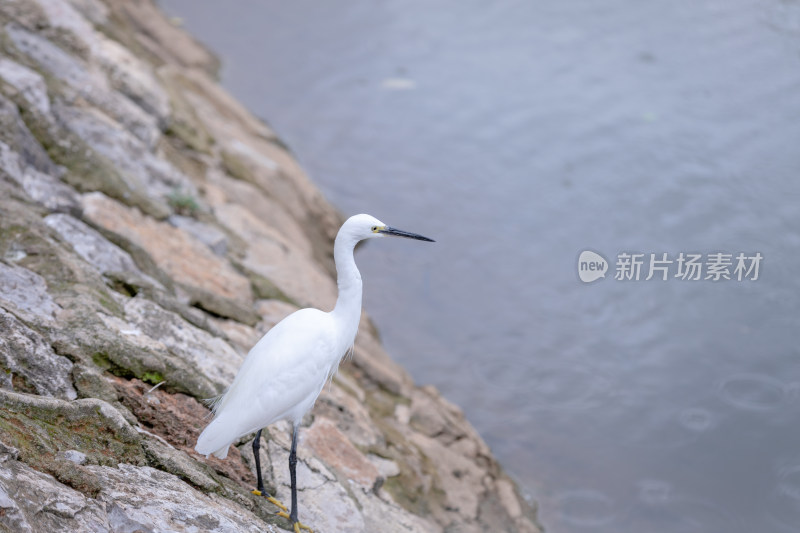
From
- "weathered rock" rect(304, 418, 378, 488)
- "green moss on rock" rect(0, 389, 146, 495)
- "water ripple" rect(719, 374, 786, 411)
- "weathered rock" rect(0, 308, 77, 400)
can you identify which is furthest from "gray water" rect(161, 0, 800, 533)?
"weathered rock" rect(0, 308, 77, 400)

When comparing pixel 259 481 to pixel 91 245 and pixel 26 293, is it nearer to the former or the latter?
pixel 26 293

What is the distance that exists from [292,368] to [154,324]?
1.09 meters

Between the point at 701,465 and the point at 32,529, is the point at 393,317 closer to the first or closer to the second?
the point at 701,465

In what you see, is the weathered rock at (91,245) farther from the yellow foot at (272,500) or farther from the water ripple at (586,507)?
the water ripple at (586,507)

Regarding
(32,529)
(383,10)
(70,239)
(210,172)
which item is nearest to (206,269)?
(70,239)

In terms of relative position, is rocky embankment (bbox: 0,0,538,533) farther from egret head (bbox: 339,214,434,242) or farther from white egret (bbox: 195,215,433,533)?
egret head (bbox: 339,214,434,242)

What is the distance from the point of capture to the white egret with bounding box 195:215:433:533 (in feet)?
13.1

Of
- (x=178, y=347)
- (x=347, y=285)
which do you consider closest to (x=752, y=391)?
(x=347, y=285)

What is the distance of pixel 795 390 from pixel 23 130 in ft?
24.6

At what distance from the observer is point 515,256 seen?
10.4 metres

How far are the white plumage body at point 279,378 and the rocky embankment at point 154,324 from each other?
24 cm

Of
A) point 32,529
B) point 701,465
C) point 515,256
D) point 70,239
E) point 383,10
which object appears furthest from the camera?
point 383,10

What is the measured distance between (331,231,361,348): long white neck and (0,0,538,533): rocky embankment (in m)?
0.87

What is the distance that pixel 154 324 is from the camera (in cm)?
479
